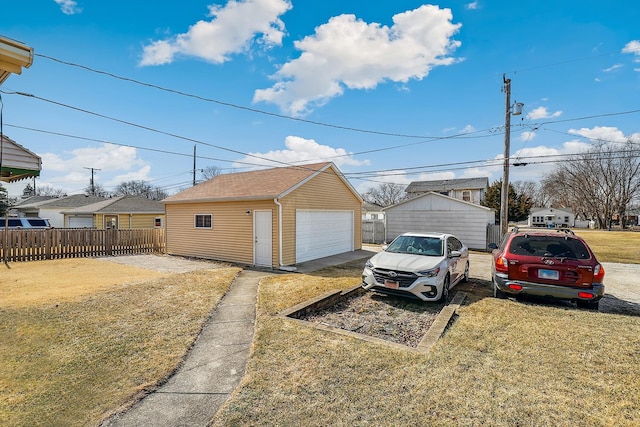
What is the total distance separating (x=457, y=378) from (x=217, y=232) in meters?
11.6

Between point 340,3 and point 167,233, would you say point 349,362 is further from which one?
point 167,233

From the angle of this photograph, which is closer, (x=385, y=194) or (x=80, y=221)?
(x=80, y=221)

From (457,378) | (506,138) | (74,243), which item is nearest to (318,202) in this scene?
(506,138)

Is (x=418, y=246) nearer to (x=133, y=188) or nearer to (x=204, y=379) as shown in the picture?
(x=204, y=379)

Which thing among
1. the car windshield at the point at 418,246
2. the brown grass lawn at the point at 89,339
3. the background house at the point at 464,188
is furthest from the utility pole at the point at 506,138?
the background house at the point at 464,188

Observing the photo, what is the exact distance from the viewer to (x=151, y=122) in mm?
11477

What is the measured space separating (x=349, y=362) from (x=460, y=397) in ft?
4.23

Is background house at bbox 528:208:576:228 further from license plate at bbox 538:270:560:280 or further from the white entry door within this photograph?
license plate at bbox 538:270:560:280

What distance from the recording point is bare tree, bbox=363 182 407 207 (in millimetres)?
64438

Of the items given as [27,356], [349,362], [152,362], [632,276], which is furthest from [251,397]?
[632,276]

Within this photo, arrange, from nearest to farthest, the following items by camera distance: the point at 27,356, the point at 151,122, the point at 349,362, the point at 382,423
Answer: the point at 382,423 < the point at 349,362 < the point at 27,356 < the point at 151,122

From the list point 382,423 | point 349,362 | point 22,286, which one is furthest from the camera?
point 22,286

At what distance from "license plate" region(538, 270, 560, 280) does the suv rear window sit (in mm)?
350

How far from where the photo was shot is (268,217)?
11.9 metres
